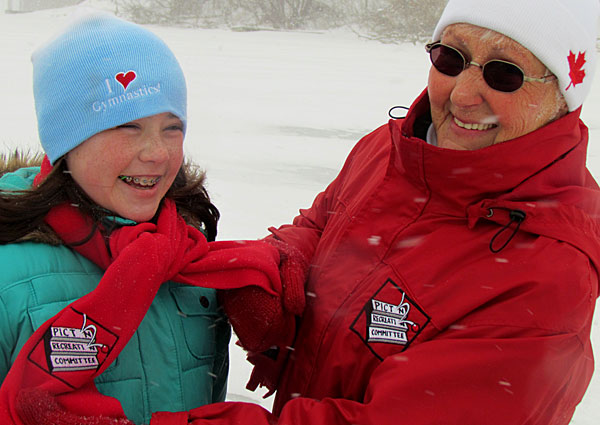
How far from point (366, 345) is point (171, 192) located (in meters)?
0.85

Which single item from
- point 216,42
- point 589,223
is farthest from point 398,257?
point 216,42

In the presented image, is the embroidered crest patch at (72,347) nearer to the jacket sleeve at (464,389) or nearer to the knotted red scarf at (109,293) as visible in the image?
the knotted red scarf at (109,293)

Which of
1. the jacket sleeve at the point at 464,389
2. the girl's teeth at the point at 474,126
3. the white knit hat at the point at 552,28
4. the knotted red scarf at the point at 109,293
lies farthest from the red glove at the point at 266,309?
the white knit hat at the point at 552,28

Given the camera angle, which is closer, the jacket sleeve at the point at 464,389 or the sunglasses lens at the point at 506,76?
the jacket sleeve at the point at 464,389

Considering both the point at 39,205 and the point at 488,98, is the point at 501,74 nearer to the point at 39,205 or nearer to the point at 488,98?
the point at 488,98

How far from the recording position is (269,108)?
7883 millimetres

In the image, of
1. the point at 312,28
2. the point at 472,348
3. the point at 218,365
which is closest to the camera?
the point at 472,348

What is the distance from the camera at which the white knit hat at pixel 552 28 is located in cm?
165

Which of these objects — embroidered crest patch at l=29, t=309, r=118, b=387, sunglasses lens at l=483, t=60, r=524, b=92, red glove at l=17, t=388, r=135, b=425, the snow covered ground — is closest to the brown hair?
embroidered crest patch at l=29, t=309, r=118, b=387

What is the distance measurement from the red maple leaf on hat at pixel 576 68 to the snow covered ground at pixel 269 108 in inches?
71.6

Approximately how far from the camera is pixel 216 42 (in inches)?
486

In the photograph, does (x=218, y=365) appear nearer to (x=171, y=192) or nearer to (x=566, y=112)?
(x=171, y=192)

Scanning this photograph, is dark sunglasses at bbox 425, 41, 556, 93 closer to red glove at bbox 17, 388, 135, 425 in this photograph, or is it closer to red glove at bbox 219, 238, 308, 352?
red glove at bbox 219, 238, 308, 352

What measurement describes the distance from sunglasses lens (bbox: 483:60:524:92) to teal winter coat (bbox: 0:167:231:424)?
113cm
